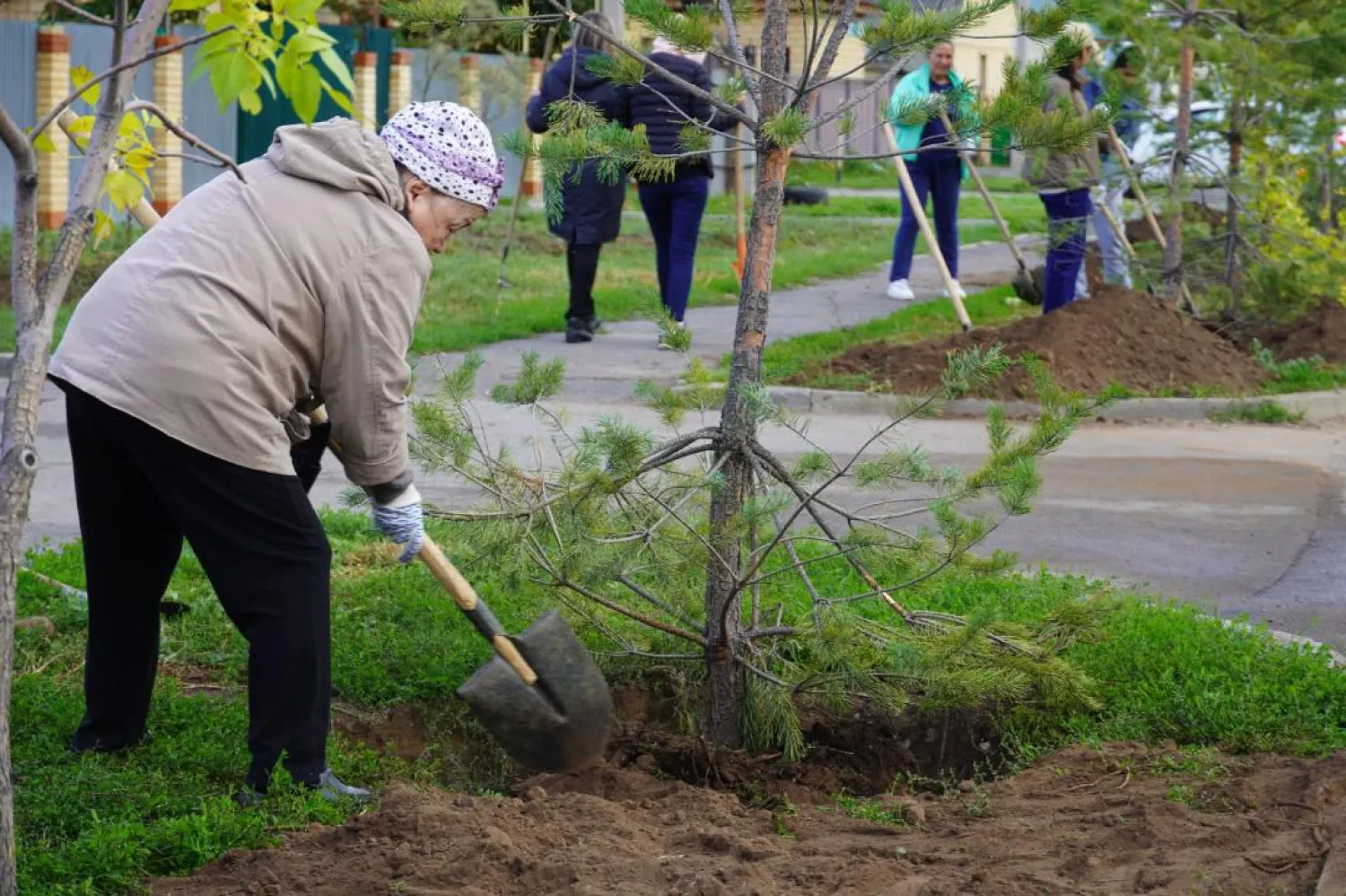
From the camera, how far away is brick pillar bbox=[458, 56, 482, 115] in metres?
22.4

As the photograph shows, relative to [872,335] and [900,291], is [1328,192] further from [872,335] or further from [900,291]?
[872,335]

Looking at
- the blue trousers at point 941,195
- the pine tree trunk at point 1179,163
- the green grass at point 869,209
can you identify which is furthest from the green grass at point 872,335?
the green grass at point 869,209

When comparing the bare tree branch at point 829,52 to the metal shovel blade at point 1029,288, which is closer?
the bare tree branch at point 829,52

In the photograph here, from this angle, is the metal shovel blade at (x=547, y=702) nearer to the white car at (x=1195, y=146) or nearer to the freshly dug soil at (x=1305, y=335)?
the freshly dug soil at (x=1305, y=335)

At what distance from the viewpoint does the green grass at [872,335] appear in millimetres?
10211

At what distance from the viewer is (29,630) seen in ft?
17.2

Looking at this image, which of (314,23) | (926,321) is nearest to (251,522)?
(314,23)

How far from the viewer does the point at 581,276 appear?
38.5 feet

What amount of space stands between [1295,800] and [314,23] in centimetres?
272

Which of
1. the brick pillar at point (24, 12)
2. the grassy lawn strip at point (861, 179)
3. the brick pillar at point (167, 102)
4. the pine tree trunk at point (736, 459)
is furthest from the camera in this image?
the grassy lawn strip at point (861, 179)

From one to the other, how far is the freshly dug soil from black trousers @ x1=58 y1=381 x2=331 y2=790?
335 inches

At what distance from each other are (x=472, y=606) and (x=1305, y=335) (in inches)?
329

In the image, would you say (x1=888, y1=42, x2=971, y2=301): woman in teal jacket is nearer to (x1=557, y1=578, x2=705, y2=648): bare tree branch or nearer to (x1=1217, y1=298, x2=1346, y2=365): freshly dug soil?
(x1=1217, y1=298, x2=1346, y2=365): freshly dug soil

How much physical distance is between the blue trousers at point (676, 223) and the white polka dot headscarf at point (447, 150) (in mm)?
7114
